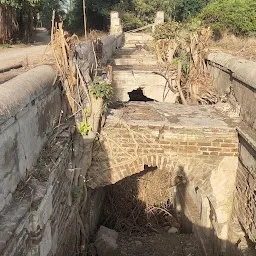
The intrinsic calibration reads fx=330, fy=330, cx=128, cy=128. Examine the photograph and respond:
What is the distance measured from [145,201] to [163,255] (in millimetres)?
2149

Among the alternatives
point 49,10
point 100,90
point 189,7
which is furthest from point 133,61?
point 189,7

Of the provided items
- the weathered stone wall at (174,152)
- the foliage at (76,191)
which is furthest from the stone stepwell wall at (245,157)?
the foliage at (76,191)

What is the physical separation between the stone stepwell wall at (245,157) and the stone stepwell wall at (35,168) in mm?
2669

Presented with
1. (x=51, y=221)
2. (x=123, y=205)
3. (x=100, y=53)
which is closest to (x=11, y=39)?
(x=100, y=53)

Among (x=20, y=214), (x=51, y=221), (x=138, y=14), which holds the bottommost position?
(x=51, y=221)

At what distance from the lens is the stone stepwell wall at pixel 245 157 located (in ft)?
16.3

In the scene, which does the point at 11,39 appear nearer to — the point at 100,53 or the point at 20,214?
the point at 100,53

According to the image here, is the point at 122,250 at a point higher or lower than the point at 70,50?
lower

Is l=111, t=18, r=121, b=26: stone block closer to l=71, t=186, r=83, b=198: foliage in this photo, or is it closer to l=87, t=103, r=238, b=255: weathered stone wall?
l=87, t=103, r=238, b=255: weathered stone wall

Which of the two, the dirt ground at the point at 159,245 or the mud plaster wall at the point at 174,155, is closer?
the mud plaster wall at the point at 174,155

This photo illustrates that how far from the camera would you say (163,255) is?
291 inches

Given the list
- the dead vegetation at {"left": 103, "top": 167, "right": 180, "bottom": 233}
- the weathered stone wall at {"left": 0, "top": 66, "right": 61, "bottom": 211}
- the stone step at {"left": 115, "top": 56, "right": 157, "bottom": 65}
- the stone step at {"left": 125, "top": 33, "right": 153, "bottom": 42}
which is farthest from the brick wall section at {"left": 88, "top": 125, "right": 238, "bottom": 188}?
the stone step at {"left": 125, "top": 33, "right": 153, "bottom": 42}

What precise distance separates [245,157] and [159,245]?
3621 mm

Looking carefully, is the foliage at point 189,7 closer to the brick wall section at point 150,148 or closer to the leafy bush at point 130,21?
the leafy bush at point 130,21
